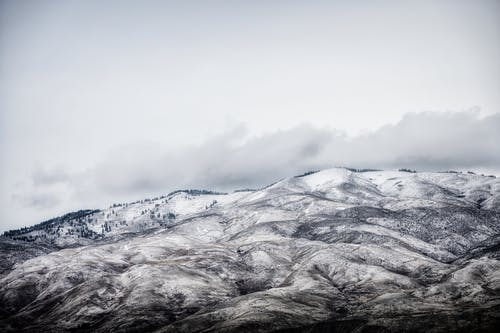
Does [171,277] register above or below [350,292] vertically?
above

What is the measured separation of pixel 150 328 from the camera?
136250 millimetres

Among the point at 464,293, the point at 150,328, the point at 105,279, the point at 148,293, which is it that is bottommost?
the point at 464,293

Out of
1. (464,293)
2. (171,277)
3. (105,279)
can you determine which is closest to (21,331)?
(105,279)

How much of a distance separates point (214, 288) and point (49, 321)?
6203cm

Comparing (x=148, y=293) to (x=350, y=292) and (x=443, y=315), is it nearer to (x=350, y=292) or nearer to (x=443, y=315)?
(x=350, y=292)

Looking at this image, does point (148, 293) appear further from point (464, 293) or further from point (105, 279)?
point (464, 293)

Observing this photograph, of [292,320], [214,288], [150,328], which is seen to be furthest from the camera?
[214,288]

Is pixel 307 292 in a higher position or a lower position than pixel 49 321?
lower

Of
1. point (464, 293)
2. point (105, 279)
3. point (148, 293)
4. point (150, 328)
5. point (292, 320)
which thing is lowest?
point (464, 293)

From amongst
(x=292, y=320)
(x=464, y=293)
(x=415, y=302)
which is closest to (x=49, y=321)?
(x=292, y=320)

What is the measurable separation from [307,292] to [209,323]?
44.1 metres

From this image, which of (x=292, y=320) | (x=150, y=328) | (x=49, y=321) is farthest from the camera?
(x=49, y=321)

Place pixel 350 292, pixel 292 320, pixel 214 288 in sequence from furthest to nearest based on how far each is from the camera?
1. pixel 214 288
2. pixel 350 292
3. pixel 292 320

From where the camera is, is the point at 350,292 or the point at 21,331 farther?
the point at 350,292
